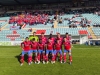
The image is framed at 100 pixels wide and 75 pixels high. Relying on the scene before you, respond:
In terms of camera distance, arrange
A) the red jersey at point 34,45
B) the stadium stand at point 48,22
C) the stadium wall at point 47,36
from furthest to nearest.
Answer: the stadium stand at point 48,22 < the stadium wall at point 47,36 < the red jersey at point 34,45

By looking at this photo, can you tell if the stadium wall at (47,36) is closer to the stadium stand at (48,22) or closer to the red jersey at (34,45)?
the stadium stand at (48,22)

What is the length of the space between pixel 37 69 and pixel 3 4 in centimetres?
4548

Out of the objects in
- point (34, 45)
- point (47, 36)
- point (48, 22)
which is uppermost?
point (48, 22)

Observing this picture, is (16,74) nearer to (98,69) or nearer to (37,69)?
(37,69)

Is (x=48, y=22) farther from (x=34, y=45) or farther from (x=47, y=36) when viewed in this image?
(x=34, y=45)

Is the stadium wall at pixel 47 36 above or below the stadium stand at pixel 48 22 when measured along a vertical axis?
below

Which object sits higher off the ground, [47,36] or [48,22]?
[48,22]

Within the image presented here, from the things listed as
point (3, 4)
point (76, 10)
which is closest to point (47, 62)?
point (76, 10)

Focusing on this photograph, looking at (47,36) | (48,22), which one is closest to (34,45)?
(47,36)

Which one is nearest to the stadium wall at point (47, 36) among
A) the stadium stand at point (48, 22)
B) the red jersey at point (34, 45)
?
the stadium stand at point (48, 22)

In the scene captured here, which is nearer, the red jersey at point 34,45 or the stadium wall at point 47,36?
the red jersey at point 34,45

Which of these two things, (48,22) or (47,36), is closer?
(47,36)

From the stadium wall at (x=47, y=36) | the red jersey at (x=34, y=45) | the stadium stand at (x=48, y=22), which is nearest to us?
the red jersey at (x=34, y=45)

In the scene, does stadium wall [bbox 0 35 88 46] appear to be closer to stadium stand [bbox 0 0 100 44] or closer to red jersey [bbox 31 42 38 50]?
stadium stand [bbox 0 0 100 44]
